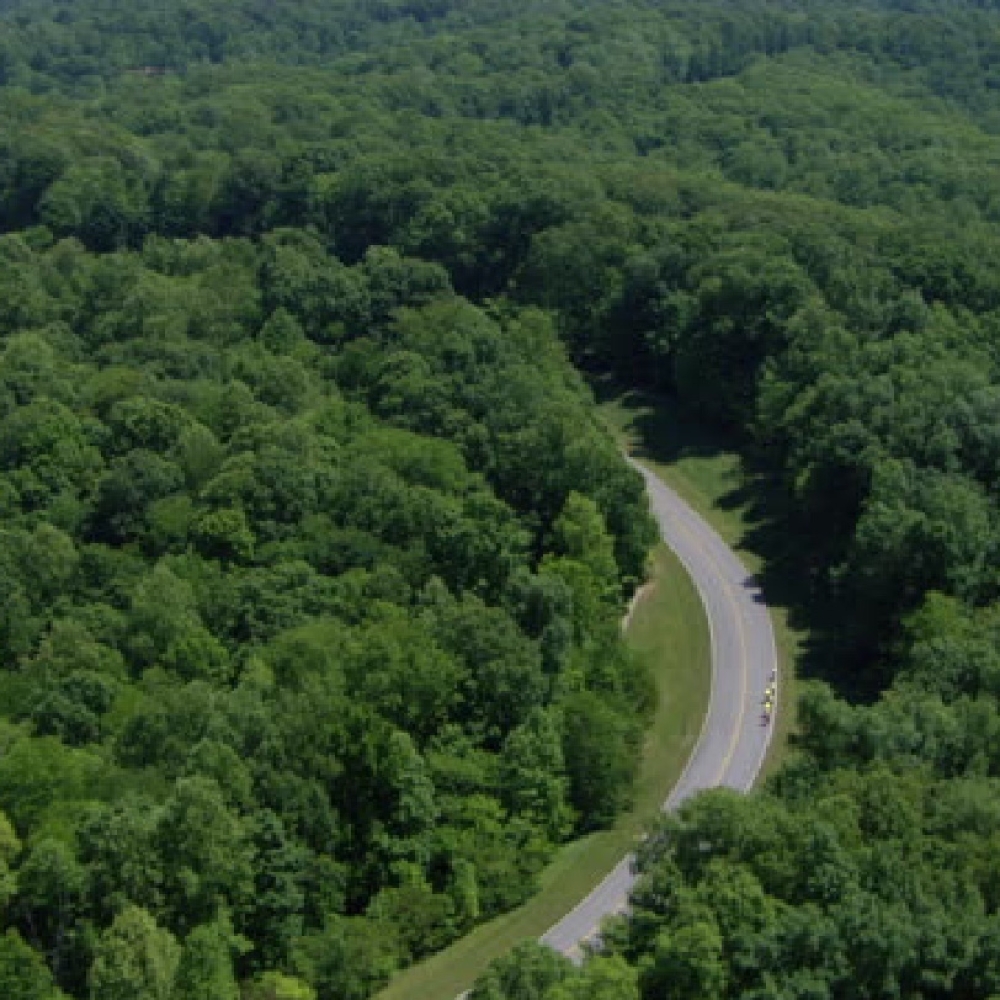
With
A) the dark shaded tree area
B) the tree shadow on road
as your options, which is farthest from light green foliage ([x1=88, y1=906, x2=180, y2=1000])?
the tree shadow on road

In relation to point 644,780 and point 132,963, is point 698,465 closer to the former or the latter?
point 644,780

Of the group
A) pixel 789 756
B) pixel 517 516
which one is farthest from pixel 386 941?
pixel 517 516

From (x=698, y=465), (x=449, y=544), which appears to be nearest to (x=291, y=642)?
(x=449, y=544)

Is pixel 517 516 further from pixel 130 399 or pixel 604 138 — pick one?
pixel 604 138

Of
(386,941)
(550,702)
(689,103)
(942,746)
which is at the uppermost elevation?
(689,103)

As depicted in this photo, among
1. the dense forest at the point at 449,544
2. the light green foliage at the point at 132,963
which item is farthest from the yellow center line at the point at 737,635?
the light green foliage at the point at 132,963

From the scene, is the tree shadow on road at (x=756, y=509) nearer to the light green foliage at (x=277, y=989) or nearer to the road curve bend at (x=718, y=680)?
the road curve bend at (x=718, y=680)
